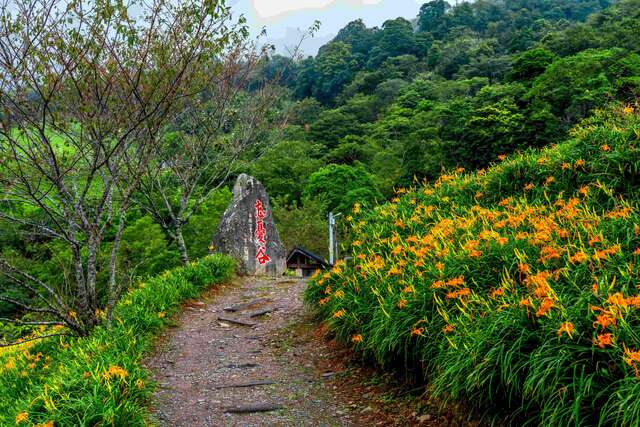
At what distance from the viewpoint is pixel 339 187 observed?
29250mm

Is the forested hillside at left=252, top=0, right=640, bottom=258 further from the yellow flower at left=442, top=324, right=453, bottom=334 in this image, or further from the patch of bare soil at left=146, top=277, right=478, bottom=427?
the yellow flower at left=442, top=324, right=453, bottom=334

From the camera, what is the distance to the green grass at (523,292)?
8.55 feet

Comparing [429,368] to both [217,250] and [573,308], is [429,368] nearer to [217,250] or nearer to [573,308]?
[573,308]

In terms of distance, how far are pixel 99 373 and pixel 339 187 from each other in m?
25.6

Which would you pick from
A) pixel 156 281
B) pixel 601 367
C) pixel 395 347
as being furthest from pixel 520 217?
pixel 156 281

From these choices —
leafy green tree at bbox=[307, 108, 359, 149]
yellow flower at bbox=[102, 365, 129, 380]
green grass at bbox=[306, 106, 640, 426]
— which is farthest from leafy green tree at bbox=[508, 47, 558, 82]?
yellow flower at bbox=[102, 365, 129, 380]

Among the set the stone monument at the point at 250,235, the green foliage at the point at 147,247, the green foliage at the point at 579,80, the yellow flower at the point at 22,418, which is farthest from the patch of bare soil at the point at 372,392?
the green foliage at the point at 579,80

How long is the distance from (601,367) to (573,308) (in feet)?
1.28

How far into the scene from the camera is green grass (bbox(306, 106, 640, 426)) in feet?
8.55

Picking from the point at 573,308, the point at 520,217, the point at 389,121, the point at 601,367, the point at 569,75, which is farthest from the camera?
the point at 389,121

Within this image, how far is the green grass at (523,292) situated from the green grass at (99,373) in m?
2.12

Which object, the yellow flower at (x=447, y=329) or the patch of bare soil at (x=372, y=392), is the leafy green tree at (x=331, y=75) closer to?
the patch of bare soil at (x=372, y=392)

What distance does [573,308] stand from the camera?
114 inches

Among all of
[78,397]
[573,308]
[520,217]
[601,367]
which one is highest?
[520,217]
